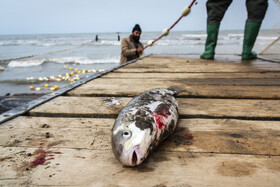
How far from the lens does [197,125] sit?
134 cm

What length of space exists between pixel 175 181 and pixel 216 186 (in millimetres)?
169

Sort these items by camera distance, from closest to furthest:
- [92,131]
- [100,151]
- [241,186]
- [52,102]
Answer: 1. [241,186]
2. [100,151]
3. [92,131]
4. [52,102]

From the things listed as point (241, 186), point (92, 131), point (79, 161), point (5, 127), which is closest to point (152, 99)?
point (92, 131)

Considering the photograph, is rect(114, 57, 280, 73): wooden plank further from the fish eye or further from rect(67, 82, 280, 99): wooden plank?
the fish eye

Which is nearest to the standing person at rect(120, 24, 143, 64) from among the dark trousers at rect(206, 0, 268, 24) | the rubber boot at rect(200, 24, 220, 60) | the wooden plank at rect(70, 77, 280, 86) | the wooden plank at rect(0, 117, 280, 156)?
the rubber boot at rect(200, 24, 220, 60)

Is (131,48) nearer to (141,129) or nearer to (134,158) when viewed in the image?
(141,129)

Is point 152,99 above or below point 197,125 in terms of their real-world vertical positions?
above

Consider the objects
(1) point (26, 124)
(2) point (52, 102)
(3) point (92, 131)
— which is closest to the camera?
(3) point (92, 131)

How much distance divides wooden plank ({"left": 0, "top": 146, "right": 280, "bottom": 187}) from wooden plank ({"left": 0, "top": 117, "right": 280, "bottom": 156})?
0.23ft

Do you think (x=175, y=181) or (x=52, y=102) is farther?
(x=52, y=102)

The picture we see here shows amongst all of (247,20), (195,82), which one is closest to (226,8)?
(247,20)

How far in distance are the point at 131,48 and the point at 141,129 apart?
16.7 feet

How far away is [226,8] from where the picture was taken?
13.3ft

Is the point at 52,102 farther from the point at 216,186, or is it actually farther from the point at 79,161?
the point at 216,186
